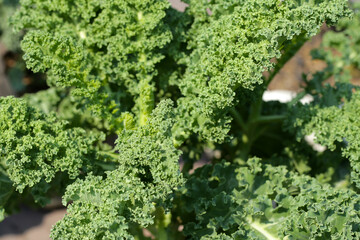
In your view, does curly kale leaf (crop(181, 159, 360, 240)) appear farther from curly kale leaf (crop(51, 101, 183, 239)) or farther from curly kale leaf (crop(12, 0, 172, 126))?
curly kale leaf (crop(12, 0, 172, 126))

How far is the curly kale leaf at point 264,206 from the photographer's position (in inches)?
89.4

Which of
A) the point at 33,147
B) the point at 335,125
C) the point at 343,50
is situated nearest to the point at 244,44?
the point at 335,125

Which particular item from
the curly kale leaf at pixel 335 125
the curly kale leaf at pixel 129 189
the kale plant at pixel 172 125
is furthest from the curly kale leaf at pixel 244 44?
the curly kale leaf at pixel 335 125

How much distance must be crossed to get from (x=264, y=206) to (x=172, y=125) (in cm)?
70

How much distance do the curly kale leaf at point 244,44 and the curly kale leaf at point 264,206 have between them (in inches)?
13.6

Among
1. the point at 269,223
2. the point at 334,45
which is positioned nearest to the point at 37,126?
the point at 269,223

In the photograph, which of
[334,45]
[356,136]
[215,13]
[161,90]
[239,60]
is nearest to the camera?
[239,60]

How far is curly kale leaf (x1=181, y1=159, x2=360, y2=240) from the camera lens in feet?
7.45

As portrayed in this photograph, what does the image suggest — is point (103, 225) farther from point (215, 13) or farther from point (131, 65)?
point (215, 13)

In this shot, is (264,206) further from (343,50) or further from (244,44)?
(343,50)

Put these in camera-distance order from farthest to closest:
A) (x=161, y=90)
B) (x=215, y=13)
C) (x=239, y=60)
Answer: (x=161, y=90), (x=215, y=13), (x=239, y=60)

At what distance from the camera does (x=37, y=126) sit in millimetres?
2383

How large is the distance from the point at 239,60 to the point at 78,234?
1.11 metres

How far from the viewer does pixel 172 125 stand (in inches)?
90.7
